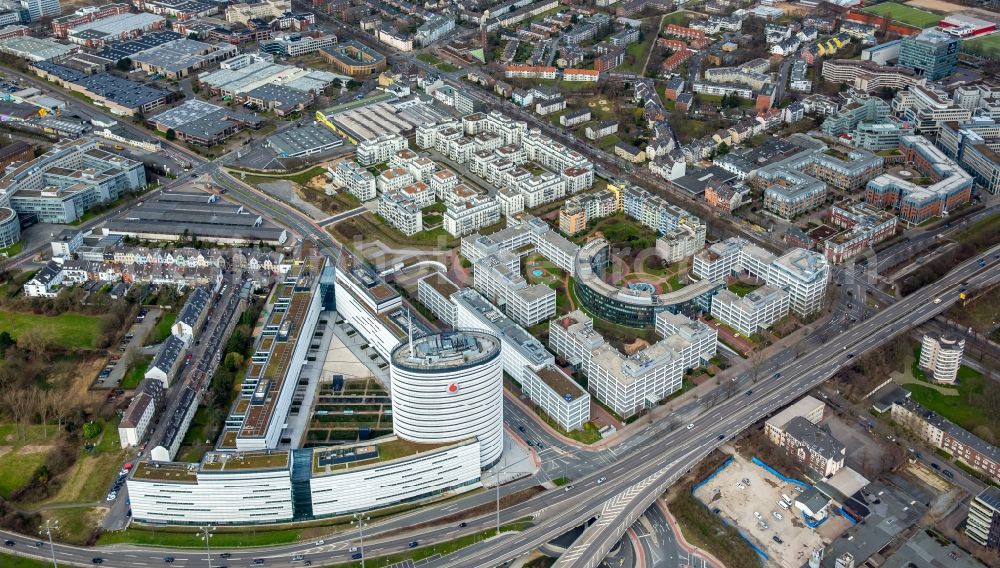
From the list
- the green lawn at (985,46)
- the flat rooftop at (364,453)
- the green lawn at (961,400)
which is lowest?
the green lawn at (961,400)

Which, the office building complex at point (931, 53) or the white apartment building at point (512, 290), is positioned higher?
the office building complex at point (931, 53)

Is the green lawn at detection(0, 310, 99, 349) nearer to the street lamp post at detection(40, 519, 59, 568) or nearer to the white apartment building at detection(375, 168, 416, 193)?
the street lamp post at detection(40, 519, 59, 568)

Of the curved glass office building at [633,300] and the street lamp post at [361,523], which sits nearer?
the street lamp post at [361,523]

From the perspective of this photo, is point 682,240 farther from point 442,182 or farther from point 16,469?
point 16,469

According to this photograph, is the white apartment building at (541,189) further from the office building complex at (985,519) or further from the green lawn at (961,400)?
the office building complex at (985,519)

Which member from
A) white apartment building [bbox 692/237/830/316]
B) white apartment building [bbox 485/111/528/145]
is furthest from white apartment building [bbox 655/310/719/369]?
white apartment building [bbox 485/111/528/145]

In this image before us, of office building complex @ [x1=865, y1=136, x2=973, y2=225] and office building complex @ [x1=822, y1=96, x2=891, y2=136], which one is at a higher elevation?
office building complex @ [x1=822, y1=96, x2=891, y2=136]

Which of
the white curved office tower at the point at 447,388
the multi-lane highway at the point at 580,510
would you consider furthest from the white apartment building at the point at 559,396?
the white curved office tower at the point at 447,388
